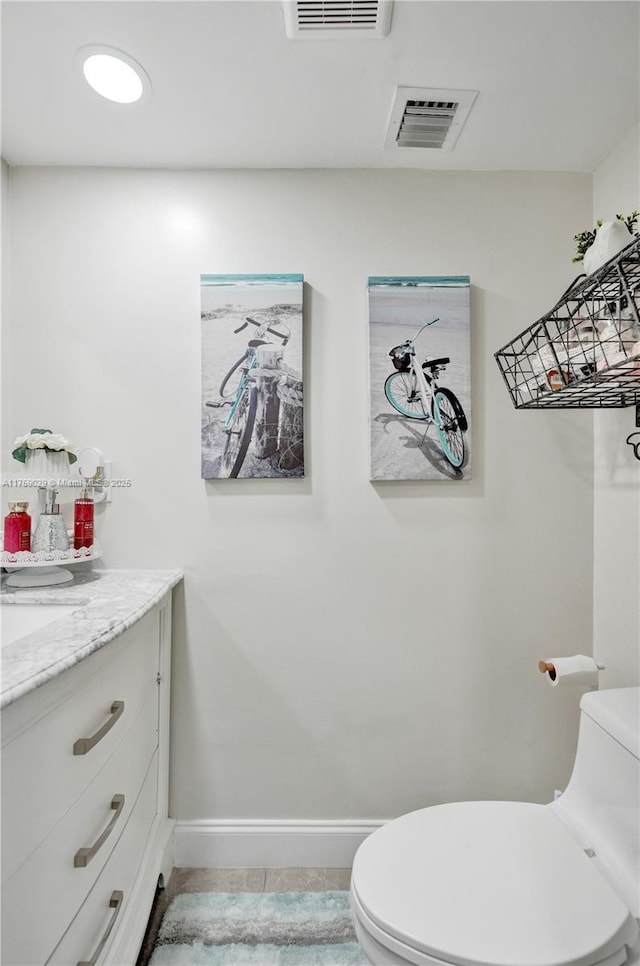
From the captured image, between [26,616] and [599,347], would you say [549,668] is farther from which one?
[26,616]

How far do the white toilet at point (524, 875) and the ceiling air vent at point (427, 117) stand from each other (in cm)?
158

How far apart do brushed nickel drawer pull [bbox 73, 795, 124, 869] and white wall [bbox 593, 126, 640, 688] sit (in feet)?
4.62

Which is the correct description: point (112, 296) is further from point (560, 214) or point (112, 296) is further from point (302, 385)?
point (560, 214)

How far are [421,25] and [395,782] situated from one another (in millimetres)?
2081

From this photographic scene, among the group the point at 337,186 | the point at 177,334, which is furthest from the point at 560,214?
the point at 177,334

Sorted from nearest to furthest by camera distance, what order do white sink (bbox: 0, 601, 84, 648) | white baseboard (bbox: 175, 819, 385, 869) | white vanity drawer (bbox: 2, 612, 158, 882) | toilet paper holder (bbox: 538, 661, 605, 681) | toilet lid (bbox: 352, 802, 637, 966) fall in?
white vanity drawer (bbox: 2, 612, 158, 882) < toilet lid (bbox: 352, 802, 637, 966) < white sink (bbox: 0, 601, 84, 648) < toilet paper holder (bbox: 538, 661, 605, 681) < white baseboard (bbox: 175, 819, 385, 869)

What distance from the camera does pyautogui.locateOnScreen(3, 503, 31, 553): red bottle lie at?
4.76ft

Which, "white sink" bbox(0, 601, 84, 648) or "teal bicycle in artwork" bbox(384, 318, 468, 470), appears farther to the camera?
"teal bicycle in artwork" bbox(384, 318, 468, 470)

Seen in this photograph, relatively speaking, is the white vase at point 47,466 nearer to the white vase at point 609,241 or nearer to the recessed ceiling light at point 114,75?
the recessed ceiling light at point 114,75

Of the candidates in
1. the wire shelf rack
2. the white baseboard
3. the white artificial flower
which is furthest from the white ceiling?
the white baseboard

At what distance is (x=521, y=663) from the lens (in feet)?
5.55

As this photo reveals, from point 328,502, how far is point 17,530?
3.00 feet

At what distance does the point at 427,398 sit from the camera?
5.46 feet

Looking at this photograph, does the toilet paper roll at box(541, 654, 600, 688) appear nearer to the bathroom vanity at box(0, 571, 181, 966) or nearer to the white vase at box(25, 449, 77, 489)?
the bathroom vanity at box(0, 571, 181, 966)
